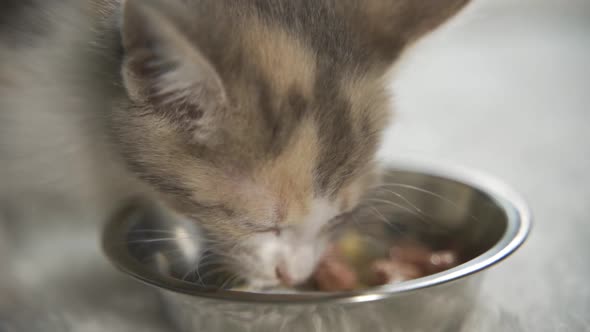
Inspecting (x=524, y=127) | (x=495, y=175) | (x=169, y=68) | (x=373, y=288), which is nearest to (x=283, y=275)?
(x=373, y=288)

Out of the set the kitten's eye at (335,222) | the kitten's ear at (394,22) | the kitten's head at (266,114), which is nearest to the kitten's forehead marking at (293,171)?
the kitten's head at (266,114)

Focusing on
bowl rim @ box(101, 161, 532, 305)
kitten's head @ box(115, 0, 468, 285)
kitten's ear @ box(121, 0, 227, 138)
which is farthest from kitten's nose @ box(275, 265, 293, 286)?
kitten's ear @ box(121, 0, 227, 138)

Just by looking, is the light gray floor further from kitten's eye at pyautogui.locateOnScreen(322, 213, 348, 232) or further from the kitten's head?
kitten's eye at pyautogui.locateOnScreen(322, 213, 348, 232)

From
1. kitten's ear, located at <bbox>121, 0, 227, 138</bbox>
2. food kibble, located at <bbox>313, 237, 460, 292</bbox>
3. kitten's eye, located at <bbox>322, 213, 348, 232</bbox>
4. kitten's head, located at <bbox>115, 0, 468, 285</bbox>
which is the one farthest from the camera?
food kibble, located at <bbox>313, 237, 460, 292</bbox>

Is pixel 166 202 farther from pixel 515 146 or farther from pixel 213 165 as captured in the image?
pixel 515 146

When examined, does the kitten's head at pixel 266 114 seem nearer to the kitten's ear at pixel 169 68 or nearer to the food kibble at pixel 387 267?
the kitten's ear at pixel 169 68
